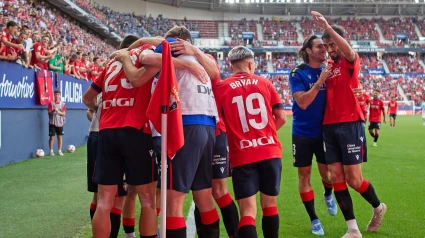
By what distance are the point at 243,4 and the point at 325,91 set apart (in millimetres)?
66233

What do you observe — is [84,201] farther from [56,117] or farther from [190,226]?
[56,117]

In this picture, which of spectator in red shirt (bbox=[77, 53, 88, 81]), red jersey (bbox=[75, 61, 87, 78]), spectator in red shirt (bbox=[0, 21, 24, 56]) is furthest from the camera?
spectator in red shirt (bbox=[77, 53, 88, 81])

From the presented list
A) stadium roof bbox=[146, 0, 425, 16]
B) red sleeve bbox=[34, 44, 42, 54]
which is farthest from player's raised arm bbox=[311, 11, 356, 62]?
stadium roof bbox=[146, 0, 425, 16]

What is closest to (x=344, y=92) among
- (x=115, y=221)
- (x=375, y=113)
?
(x=115, y=221)

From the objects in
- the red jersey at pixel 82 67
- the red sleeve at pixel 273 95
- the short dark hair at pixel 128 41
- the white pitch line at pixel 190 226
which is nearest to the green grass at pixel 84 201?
the white pitch line at pixel 190 226

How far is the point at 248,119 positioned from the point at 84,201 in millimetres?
4443

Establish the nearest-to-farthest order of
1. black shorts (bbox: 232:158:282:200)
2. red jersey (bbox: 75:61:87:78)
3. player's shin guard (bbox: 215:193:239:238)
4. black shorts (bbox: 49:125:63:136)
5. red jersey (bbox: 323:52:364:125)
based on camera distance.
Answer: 1. black shorts (bbox: 232:158:282:200)
2. player's shin guard (bbox: 215:193:239:238)
3. red jersey (bbox: 323:52:364:125)
4. black shorts (bbox: 49:125:63:136)
5. red jersey (bbox: 75:61:87:78)

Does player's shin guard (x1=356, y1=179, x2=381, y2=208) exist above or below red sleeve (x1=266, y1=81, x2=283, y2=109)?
below

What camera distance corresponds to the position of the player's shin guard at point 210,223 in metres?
4.41

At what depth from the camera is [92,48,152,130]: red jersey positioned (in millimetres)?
4391

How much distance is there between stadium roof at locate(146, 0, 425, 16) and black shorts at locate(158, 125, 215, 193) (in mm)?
64053

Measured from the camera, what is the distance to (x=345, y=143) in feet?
18.1

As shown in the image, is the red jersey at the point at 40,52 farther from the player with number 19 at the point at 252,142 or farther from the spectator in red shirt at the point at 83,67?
the player with number 19 at the point at 252,142

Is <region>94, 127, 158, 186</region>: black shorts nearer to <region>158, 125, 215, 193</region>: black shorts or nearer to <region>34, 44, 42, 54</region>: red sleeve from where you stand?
<region>158, 125, 215, 193</region>: black shorts
